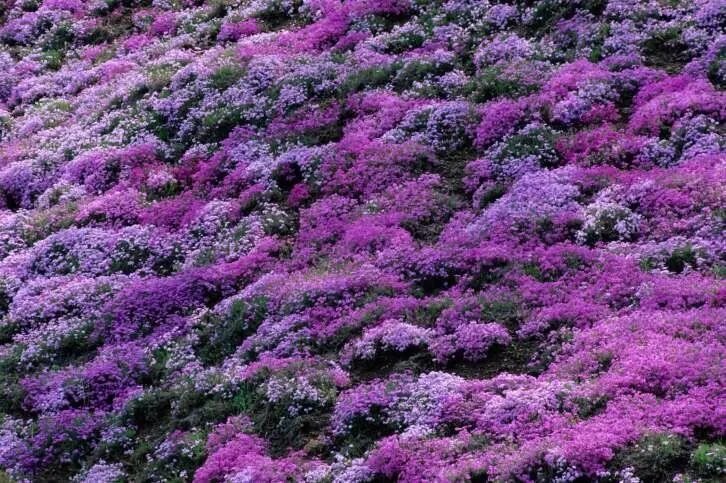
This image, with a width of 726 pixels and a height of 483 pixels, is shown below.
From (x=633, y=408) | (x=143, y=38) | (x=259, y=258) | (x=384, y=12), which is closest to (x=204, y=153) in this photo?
(x=259, y=258)

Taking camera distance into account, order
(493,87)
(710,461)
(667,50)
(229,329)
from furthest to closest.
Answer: (493,87)
(667,50)
(229,329)
(710,461)

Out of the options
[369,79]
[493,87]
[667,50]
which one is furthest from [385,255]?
[667,50]

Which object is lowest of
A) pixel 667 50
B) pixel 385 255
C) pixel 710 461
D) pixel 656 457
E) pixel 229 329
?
pixel 229 329

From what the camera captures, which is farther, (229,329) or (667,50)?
(667,50)

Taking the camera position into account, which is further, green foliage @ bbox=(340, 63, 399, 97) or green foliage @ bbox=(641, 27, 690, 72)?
green foliage @ bbox=(340, 63, 399, 97)

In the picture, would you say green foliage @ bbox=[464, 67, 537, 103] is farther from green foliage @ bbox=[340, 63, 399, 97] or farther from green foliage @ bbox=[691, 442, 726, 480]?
green foliage @ bbox=[691, 442, 726, 480]

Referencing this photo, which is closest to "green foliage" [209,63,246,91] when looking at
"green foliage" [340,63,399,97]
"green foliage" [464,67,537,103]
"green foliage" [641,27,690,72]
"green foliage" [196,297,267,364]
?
"green foliage" [340,63,399,97]

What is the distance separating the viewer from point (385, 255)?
63.8ft

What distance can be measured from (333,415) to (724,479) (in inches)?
264

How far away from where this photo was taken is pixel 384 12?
98.1ft

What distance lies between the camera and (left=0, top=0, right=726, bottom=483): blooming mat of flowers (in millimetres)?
14164

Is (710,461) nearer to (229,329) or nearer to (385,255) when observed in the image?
(385,255)

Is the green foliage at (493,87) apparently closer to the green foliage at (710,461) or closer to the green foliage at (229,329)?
the green foliage at (229,329)

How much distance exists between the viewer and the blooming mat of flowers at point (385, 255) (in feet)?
46.5
